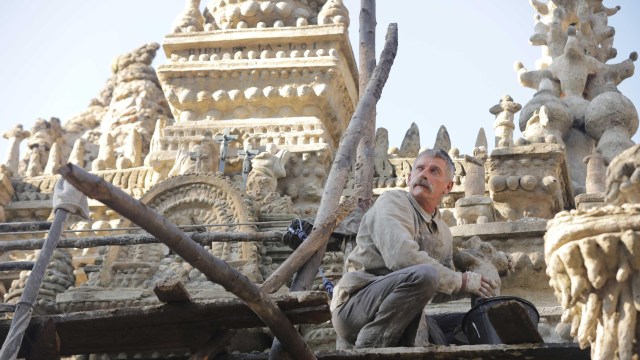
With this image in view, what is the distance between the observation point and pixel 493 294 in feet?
25.9

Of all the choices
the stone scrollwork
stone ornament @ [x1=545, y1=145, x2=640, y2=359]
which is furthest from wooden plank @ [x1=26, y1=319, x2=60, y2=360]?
the stone scrollwork

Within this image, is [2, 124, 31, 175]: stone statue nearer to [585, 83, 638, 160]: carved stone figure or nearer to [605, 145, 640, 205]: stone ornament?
[585, 83, 638, 160]: carved stone figure

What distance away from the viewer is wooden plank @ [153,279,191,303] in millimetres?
6867

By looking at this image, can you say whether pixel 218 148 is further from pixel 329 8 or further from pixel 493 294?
pixel 493 294

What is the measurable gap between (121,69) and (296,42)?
11.9m

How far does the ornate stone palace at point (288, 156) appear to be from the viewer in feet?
38.5

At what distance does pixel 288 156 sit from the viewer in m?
17.2

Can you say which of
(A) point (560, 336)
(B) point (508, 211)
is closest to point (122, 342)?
(A) point (560, 336)

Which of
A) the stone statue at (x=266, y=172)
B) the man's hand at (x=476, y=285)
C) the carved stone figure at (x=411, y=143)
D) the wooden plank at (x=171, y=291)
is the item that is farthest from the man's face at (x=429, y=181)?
the carved stone figure at (x=411, y=143)

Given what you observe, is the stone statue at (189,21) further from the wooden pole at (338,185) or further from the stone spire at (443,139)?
the wooden pole at (338,185)

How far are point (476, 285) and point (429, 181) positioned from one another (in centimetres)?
90

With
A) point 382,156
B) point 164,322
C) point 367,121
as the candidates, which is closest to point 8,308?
point 164,322

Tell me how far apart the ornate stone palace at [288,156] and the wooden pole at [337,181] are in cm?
61

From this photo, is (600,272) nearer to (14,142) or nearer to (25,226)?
(25,226)
